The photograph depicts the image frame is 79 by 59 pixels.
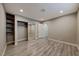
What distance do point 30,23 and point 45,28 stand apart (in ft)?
13.1

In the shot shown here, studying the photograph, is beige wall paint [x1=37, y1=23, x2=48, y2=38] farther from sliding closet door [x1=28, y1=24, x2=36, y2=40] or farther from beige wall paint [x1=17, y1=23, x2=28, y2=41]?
beige wall paint [x1=17, y1=23, x2=28, y2=41]

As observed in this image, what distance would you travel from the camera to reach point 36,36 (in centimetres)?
1068

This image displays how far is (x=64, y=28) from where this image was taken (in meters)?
7.63

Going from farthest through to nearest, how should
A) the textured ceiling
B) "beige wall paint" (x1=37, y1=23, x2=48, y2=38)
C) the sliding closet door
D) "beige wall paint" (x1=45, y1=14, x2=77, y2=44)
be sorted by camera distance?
1. "beige wall paint" (x1=37, y1=23, x2=48, y2=38)
2. the sliding closet door
3. "beige wall paint" (x1=45, y1=14, x2=77, y2=44)
4. the textured ceiling

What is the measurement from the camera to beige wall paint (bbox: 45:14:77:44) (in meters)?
6.77

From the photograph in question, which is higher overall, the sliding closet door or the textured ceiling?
the textured ceiling

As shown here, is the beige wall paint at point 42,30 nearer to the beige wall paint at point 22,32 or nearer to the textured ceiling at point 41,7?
the beige wall paint at point 22,32

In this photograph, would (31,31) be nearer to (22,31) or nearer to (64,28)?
(22,31)

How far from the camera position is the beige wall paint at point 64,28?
677 cm

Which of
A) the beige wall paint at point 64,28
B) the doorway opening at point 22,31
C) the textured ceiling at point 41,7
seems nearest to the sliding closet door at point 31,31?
the doorway opening at point 22,31

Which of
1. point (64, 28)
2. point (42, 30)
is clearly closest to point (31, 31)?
point (42, 30)

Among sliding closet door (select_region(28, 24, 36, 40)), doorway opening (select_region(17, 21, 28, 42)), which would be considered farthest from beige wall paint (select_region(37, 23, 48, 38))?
doorway opening (select_region(17, 21, 28, 42))

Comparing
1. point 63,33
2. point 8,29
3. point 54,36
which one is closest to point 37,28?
point 54,36

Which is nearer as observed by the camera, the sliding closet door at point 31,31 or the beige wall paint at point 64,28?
the beige wall paint at point 64,28
